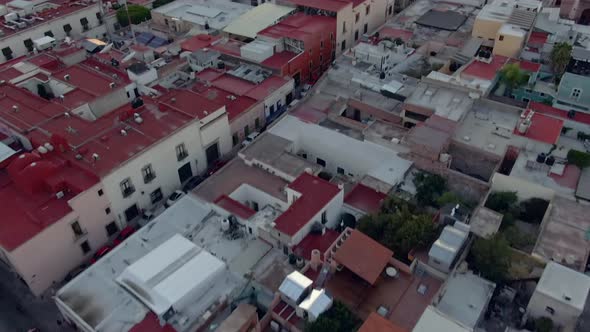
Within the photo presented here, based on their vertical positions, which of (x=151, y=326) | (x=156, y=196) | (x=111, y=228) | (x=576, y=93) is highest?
(x=576, y=93)

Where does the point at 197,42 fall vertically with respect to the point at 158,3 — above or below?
above

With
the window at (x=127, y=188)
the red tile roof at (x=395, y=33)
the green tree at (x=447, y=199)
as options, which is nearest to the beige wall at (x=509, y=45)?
the red tile roof at (x=395, y=33)

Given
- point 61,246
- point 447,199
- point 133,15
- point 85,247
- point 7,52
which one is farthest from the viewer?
point 133,15

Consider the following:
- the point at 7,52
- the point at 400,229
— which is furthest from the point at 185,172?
the point at 7,52

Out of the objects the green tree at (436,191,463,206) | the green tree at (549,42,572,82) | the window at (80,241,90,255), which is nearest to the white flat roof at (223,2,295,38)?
the green tree at (549,42,572,82)

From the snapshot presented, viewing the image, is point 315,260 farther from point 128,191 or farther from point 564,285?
point 128,191

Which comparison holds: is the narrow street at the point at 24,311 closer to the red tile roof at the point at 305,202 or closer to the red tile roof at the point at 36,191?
the red tile roof at the point at 36,191

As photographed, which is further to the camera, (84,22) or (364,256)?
(84,22)

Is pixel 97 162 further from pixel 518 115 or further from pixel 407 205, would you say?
pixel 518 115
